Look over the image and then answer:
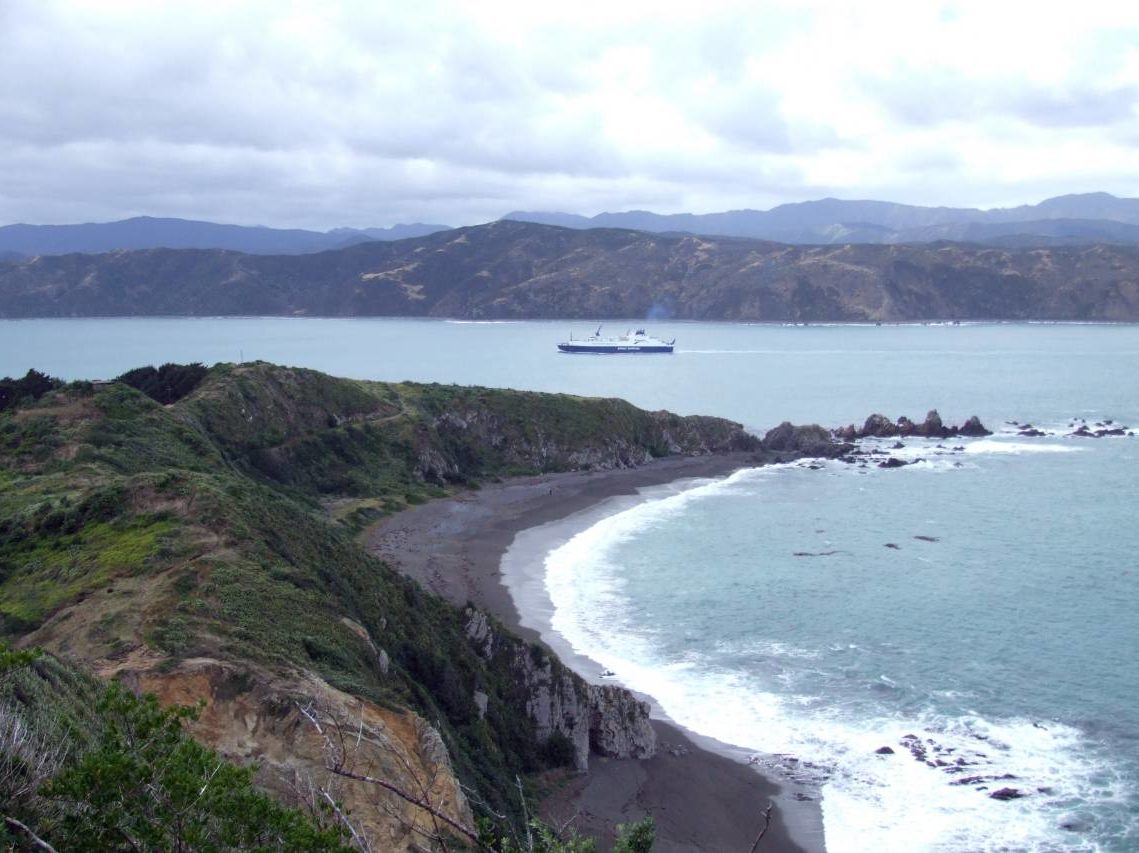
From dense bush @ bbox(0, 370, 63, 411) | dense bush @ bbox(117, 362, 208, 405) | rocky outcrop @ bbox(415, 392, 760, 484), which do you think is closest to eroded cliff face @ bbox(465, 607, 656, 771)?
dense bush @ bbox(0, 370, 63, 411)

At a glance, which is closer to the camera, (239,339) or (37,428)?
(37,428)

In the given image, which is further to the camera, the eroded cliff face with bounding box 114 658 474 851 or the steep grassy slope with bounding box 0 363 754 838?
the steep grassy slope with bounding box 0 363 754 838

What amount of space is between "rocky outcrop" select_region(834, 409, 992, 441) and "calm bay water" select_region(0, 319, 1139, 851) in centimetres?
290

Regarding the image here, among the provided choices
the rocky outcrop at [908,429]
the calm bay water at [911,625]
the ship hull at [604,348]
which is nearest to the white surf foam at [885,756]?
the calm bay water at [911,625]

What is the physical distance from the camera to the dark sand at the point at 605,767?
18.7 meters

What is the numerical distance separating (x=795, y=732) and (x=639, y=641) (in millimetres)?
6979

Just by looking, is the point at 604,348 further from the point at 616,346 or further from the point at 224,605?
the point at 224,605

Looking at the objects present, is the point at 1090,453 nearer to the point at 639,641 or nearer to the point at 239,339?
the point at 639,641

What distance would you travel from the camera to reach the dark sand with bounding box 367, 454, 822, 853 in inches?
737

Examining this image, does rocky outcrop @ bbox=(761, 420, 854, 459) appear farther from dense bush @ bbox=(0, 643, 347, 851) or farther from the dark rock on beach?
dense bush @ bbox=(0, 643, 347, 851)

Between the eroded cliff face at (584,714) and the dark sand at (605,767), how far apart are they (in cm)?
36

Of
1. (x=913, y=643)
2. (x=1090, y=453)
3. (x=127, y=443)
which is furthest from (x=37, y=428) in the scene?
(x=1090, y=453)

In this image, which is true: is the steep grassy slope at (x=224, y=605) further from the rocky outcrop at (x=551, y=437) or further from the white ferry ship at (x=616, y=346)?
the white ferry ship at (x=616, y=346)

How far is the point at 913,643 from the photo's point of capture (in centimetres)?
2791
